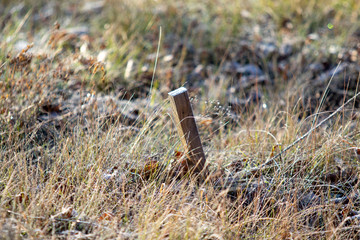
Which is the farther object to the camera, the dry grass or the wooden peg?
the wooden peg

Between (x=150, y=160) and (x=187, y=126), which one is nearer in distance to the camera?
(x=187, y=126)

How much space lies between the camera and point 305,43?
16.0ft

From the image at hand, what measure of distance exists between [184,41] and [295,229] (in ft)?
11.6

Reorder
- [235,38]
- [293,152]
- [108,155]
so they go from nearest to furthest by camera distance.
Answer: [108,155] < [293,152] < [235,38]

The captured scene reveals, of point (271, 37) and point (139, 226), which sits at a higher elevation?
point (139, 226)

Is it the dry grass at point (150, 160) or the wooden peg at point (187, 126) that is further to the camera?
the wooden peg at point (187, 126)

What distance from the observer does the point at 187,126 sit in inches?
88.4

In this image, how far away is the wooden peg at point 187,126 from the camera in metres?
2.16

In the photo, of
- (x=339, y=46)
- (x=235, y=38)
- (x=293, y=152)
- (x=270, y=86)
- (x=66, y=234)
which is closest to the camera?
(x=66, y=234)

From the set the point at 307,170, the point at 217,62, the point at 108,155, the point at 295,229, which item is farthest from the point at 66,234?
the point at 217,62

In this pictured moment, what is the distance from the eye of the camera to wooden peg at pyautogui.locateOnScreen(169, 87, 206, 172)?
216 centimetres

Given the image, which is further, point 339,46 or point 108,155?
point 339,46

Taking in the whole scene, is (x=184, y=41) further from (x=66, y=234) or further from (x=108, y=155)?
(x=66, y=234)

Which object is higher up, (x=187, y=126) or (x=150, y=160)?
(x=187, y=126)
